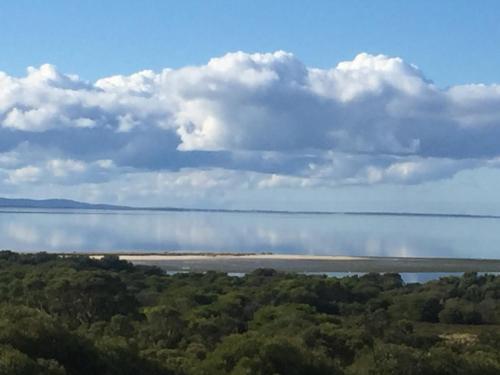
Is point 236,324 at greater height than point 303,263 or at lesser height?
lesser

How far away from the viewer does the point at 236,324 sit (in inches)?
1534

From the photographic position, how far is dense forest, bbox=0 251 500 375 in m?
20.1

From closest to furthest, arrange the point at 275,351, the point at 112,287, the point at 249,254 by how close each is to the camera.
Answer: the point at 275,351 → the point at 112,287 → the point at 249,254

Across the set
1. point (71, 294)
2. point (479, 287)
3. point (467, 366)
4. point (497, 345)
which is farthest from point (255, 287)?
point (467, 366)

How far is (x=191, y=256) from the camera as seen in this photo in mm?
110875

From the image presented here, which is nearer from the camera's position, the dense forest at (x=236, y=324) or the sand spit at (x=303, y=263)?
the dense forest at (x=236, y=324)

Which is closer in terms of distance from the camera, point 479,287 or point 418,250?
point 479,287

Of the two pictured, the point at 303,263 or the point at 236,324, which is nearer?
the point at 236,324

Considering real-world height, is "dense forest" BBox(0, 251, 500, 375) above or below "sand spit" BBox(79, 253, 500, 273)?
below

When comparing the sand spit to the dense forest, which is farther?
the sand spit

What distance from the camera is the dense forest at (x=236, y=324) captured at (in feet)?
65.8

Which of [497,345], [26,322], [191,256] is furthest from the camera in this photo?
[191,256]

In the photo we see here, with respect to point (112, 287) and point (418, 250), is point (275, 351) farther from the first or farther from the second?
point (418, 250)

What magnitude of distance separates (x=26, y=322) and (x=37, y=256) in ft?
216
